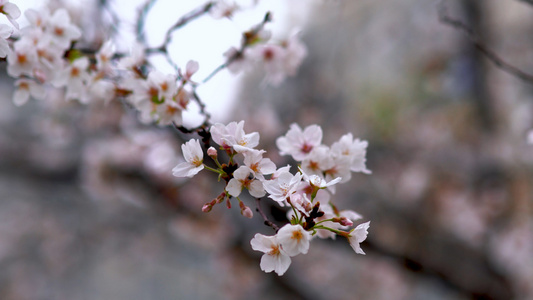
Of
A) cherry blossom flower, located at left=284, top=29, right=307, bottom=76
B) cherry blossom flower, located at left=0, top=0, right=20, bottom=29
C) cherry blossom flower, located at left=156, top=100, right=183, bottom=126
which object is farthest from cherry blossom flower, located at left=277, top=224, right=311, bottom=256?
cherry blossom flower, located at left=284, top=29, right=307, bottom=76

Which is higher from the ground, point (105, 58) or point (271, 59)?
point (271, 59)

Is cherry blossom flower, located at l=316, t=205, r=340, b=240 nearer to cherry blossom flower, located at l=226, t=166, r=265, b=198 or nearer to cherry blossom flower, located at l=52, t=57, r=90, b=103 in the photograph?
cherry blossom flower, located at l=226, t=166, r=265, b=198

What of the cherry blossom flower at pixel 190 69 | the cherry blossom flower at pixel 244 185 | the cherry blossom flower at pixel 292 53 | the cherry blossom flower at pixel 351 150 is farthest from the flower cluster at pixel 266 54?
the cherry blossom flower at pixel 244 185

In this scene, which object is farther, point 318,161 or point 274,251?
point 318,161

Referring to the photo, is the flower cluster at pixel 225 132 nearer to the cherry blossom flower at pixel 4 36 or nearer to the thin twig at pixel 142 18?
the cherry blossom flower at pixel 4 36

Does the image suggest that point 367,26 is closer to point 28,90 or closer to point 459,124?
point 459,124

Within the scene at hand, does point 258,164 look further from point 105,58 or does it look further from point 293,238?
point 105,58

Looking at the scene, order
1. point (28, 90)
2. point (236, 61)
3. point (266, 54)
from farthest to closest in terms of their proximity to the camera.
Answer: point (266, 54) < point (236, 61) < point (28, 90)

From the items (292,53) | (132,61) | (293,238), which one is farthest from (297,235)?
(292,53)
